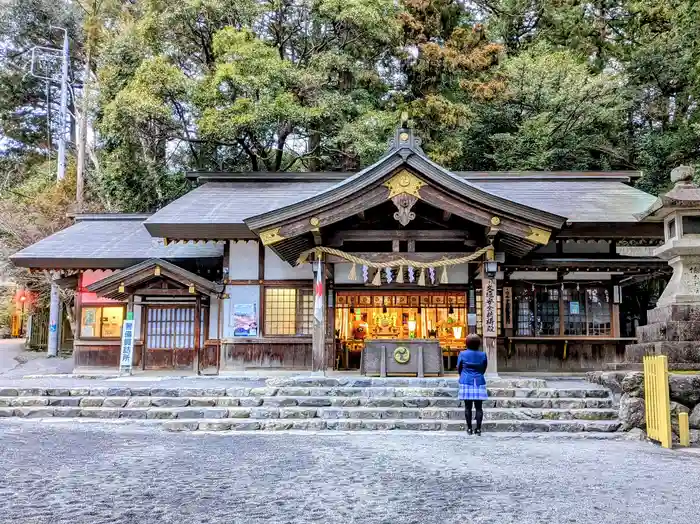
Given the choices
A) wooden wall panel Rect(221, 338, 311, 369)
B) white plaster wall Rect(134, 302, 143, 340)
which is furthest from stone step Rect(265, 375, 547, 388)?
white plaster wall Rect(134, 302, 143, 340)

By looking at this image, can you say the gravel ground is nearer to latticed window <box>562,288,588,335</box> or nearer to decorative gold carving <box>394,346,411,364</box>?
decorative gold carving <box>394,346,411,364</box>

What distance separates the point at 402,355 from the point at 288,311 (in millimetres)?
Result: 3718

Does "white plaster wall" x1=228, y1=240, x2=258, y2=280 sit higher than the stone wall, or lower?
higher

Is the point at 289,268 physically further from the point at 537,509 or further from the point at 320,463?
the point at 537,509

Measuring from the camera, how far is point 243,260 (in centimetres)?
1509

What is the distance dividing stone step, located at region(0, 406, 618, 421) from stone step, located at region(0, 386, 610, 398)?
0.52 metres

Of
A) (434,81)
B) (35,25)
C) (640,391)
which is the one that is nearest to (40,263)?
(640,391)

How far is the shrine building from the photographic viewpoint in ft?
40.3

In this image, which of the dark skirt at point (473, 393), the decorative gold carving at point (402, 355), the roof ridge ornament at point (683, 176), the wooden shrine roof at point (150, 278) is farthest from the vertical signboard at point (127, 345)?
the roof ridge ornament at point (683, 176)

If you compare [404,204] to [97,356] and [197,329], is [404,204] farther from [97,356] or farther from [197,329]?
[97,356]

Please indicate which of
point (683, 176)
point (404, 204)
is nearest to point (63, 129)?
point (404, 204)

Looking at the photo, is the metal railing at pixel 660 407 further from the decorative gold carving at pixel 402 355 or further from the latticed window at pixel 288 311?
the latticed window at pixel 288 311

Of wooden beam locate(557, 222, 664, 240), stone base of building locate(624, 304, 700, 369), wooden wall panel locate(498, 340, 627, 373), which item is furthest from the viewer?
wooden wall panel locate(498, 340, 627, 373)

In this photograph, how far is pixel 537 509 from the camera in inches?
188
